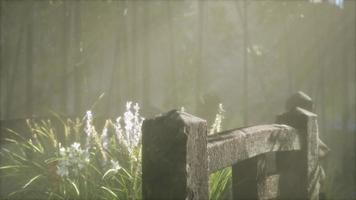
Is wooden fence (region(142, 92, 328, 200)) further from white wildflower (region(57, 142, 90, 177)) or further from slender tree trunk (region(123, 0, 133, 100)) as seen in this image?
slender tree trunk (region(123, 0, 133, 100))

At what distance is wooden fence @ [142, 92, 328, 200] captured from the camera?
6.38 ft

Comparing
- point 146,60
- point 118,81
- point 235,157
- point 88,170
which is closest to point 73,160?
point 88,170

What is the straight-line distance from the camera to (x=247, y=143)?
106 inches

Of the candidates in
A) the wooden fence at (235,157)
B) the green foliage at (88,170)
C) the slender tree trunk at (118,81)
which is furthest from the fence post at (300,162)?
the slender tree trunk at (118,81)

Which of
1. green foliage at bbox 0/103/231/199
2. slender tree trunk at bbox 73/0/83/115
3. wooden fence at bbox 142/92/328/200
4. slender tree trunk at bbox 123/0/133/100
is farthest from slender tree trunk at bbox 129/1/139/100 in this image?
wooden fence at bbox 142/92/328/200

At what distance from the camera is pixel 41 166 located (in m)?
4.54

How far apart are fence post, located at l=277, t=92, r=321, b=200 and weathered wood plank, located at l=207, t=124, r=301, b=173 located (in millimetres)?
95

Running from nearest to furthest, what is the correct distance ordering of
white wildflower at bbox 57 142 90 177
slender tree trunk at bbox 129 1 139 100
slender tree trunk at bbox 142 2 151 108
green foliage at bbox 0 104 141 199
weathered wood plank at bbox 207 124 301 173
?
weathered wood plank at bbox 207 124 301 173, green foliage at bbox 0 104 141 199, white wildflower at bbox 57 142 90 177, slender tree trunk at bbox 142 2 151 108, slender tree trunk at bbox 129 1 139 100

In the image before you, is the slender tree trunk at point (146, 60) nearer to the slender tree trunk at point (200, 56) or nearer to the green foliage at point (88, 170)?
the slender tree trunk at point (200, 56)

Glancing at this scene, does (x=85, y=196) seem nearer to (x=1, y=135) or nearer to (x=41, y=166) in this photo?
(x=41, y=166)

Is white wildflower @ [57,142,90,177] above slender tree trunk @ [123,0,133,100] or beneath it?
beneath

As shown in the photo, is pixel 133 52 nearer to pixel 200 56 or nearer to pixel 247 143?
pixel 200 56

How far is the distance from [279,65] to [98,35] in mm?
3152

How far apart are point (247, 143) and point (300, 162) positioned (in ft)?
3.42
